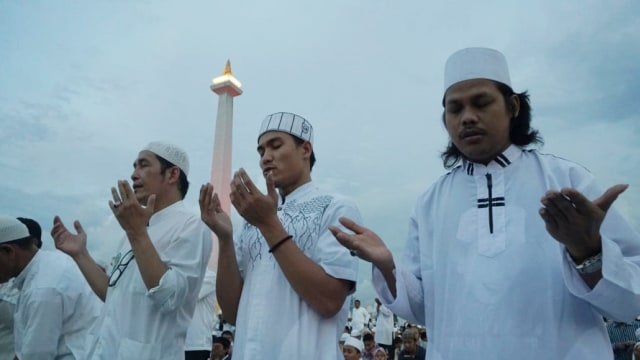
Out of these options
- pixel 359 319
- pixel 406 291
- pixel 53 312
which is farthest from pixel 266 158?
pixel 359 319

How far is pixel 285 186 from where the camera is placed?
2.98 metres

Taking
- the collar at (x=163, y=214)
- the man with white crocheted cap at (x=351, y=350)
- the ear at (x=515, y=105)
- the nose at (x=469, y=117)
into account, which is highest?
the ear at (x=515, y=105)

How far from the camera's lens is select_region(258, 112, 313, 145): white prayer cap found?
9.90 ft

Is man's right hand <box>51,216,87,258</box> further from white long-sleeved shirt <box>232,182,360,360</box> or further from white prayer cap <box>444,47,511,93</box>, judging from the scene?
white prayer cap <box>444,47,511,93</box>

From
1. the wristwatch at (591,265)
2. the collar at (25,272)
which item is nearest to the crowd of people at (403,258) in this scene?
the wristwatch at (591,265)

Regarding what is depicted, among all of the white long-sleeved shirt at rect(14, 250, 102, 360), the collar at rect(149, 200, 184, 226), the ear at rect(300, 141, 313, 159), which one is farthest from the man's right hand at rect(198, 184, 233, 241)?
the white long-sleeved shirt at rect(14, 250, 102, 360)

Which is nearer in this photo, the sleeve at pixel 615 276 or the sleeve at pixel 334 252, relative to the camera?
the sleeve at pixel 615 276

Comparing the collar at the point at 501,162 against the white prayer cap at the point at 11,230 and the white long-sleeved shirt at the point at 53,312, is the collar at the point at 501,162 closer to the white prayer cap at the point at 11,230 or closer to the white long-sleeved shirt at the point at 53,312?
the white long-sleeved shirt at the point at 53,312

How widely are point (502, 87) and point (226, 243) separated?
1622 mm

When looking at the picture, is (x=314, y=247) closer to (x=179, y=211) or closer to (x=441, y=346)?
(x=441, y=346)

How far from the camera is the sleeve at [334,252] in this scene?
2523 mm

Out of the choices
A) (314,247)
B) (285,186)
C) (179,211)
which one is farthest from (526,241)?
(179,211)

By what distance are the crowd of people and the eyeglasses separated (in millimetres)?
15

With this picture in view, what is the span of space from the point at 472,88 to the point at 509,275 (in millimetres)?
753
